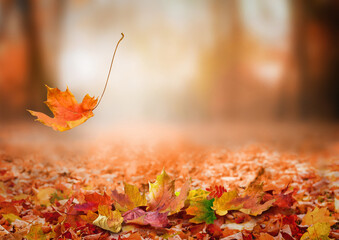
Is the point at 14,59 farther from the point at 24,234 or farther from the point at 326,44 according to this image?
the point at 326,44

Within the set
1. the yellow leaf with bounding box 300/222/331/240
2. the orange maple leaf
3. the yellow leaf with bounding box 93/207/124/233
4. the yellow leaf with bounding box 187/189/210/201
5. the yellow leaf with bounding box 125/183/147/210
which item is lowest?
the yellow leaf with bounding box 300/222/331/240

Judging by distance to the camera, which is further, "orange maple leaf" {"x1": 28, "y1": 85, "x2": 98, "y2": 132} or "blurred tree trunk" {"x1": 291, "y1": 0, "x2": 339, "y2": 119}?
"blurred tree trunk" {"x1": 291, "y1": 0, "x2": 339, "y2": 119}

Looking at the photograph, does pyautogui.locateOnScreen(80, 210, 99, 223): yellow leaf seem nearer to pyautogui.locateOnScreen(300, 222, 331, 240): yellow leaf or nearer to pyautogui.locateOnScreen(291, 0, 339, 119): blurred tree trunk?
pyautogui.locateOnScreen(300, 222, 331, 240): yellow leaf

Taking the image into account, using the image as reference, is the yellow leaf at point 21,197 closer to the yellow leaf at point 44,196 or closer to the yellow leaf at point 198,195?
the yellow leaf at point 44,196

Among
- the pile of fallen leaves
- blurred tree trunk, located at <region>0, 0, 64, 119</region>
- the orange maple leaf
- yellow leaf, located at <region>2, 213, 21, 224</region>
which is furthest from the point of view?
blurred tree trunk, located at <region>0, 0, 64, 119</region>

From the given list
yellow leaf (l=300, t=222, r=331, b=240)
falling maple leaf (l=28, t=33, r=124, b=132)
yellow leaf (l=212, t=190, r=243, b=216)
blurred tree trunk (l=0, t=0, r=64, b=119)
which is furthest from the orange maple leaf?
blurred tree trunk (l=0, t=0, r=64, b=119)

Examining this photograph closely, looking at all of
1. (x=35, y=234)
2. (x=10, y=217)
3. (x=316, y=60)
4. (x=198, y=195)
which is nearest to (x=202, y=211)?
(x=198, y=195)

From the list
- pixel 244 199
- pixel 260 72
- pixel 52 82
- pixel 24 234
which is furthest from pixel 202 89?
pixel 24 234
